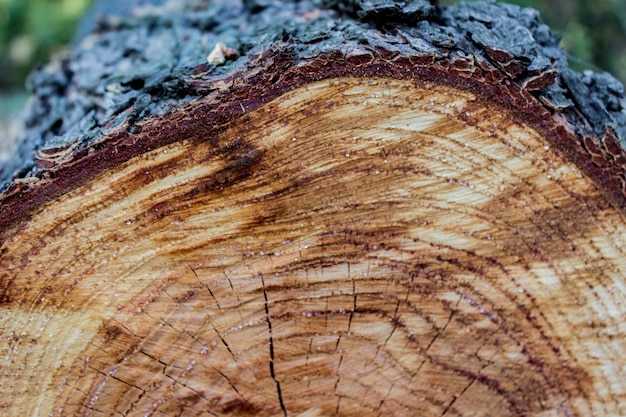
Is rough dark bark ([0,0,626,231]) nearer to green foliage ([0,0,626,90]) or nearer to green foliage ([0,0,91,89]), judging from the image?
green foliage ([0,0,626,90])

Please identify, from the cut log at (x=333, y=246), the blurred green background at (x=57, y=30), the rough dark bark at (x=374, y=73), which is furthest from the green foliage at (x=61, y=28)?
the cut log at (x=333, y=246)

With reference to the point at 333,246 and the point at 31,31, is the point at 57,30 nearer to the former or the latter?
the point at 31,31

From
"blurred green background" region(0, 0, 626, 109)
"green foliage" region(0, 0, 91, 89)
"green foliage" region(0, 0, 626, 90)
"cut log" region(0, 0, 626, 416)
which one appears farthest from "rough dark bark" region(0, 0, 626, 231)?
"green foliage" region(0, 0, 91, 89)

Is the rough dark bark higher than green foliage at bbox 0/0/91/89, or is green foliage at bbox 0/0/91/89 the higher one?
the rough dark bark

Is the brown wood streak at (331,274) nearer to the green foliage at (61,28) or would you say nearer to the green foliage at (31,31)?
the green foliage at (61,28)

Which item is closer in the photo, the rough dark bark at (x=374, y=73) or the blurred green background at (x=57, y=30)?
the rough dark bark at (x=374, y=73)

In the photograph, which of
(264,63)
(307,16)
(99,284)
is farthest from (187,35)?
(99,284)
